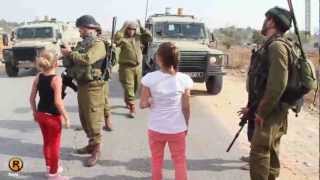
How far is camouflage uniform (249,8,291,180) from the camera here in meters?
4.35

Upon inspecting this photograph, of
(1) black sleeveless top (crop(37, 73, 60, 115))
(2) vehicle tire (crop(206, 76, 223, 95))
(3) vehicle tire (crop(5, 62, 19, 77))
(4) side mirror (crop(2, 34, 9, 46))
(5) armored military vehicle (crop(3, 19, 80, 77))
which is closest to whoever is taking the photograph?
(1) black sleeveless top (crop(37, 73, 60, 115))

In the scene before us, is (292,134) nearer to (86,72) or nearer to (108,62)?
(108,62)

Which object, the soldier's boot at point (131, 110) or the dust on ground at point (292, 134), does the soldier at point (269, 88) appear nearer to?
the dust on ground at point (292, 134)

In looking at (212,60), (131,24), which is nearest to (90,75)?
(131,24)

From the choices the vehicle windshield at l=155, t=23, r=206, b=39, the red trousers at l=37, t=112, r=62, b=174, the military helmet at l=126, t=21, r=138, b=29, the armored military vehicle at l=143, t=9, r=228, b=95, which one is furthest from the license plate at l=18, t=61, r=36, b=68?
the red trousers at l=37, t=112, r=62, b=174

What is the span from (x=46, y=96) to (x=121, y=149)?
1971mm

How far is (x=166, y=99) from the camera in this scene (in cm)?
456

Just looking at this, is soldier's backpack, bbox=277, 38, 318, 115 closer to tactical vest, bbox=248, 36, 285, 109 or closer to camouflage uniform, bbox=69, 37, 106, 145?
tactical vest, bbox=248, 36, 285, 109

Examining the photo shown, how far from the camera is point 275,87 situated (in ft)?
14.3

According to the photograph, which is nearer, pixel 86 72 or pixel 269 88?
pixel 269 88

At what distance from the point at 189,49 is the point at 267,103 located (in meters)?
7.72

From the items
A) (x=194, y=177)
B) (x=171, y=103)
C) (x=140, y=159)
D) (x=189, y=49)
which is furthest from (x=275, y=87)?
(x=189, y=49)

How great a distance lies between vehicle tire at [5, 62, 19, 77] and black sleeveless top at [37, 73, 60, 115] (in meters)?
13.3

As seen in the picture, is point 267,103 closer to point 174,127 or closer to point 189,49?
point 174,127
